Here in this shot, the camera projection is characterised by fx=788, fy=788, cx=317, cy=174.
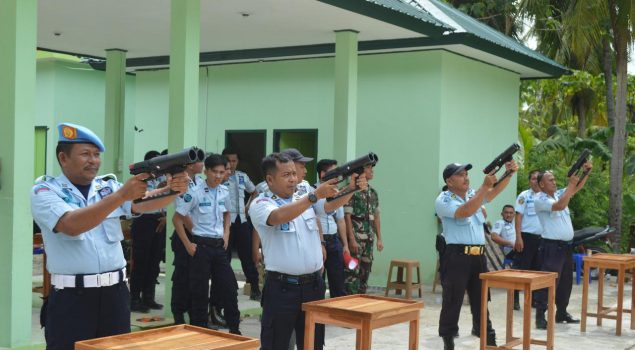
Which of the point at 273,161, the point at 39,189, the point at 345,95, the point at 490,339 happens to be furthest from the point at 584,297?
the point at 39,189

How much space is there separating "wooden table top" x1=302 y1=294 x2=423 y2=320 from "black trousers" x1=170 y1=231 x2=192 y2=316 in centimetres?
264

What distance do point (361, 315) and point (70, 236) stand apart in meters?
1.76

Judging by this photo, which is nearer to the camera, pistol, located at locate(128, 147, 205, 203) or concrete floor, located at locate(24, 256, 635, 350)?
pistol, located at locate(128, 147, 205, 203)

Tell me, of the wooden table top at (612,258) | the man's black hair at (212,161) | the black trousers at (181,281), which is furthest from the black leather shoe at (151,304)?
the wooden table top at (612,258)

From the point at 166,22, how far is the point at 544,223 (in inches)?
209

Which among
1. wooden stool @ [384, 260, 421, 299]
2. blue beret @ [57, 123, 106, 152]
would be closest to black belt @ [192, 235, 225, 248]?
blue beret @ [57, 123, 106, 152]

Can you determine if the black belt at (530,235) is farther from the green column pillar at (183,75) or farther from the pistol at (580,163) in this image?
the green column pillar at (183,75)

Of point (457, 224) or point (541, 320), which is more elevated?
point (457, 224)

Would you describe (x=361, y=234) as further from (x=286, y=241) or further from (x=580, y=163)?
(x=286, y=241)

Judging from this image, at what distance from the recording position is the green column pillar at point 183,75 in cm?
777

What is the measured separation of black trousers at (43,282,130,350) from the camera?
4.18 metres

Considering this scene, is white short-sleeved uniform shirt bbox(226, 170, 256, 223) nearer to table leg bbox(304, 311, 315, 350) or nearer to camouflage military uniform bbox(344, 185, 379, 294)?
camouflage military uniform bbox(344, 185, 379, 294)

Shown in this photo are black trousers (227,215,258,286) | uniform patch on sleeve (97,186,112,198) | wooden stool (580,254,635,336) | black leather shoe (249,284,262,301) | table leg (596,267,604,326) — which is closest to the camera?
uniform patch on sleeve (97,186,112,198)

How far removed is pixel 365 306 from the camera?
16.7 ft
